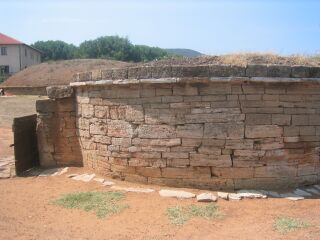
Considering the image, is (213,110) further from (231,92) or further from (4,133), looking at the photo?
(4,133)

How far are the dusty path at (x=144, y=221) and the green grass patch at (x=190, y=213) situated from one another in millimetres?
100

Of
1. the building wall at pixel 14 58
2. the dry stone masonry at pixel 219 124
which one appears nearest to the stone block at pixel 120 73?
the dry stone masonry at pixel 219 124

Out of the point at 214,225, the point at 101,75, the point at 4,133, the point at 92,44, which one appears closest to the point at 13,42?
the point at 92,44

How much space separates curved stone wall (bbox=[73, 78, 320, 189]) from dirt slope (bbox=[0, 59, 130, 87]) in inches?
590

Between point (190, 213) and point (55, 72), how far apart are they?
19939 mm

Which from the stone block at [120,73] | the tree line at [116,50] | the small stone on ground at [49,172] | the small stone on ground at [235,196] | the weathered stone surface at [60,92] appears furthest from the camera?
the tree line at [116,50]

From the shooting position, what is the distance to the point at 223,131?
6574 mm

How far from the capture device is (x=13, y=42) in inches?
1848

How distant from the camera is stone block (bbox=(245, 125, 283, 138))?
6.58m

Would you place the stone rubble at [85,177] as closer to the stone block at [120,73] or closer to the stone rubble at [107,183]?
the stone rubble at [107,183]

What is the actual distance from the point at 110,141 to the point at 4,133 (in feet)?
28.1

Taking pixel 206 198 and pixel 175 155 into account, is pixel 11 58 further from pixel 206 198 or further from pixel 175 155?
pixel 206 198

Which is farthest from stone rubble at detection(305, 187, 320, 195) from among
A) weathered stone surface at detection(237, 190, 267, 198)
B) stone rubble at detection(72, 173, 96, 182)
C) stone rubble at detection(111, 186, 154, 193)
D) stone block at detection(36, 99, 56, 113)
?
stone block at detection(36, 99, 56, 113)

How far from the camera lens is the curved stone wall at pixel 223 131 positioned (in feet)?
21.5
